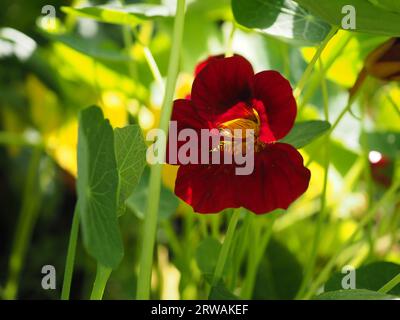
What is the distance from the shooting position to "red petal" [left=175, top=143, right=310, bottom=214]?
445 millimetres

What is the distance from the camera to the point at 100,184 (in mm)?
417

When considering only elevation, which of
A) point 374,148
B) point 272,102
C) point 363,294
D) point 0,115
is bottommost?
point 363,294

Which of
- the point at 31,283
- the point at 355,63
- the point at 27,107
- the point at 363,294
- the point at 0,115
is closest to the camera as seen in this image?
the point at 363,294

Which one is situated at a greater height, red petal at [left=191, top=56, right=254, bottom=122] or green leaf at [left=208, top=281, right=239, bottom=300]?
red petal at [left=191, top=56, right=254, bottom=122]

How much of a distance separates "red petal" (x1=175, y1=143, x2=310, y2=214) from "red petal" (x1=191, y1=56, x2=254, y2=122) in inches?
1.5

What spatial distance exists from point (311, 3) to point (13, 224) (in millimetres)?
997

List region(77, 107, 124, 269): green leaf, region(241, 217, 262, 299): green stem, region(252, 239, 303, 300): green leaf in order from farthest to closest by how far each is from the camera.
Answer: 1. region(252, 239, 303, 300): green leaf
2. region(241, 217, 262, 299): green stem
3. region(77, 107, 124, 269): green leaf

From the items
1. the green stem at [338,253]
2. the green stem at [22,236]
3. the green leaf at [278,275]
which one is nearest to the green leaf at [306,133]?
the green stem at [338,253]

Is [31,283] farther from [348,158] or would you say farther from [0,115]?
[348,158]

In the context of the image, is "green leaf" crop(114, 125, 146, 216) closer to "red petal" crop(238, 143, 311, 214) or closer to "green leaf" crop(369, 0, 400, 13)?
"red petal" crop(238, 143, 311, 214)

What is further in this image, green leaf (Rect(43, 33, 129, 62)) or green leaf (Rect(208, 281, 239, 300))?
green leaf (Rect(43, 33, 129, 62))

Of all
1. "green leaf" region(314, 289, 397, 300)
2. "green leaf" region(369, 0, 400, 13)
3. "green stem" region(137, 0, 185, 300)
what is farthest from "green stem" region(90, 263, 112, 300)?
"green leaf" region(369, 0, 400, 13)
